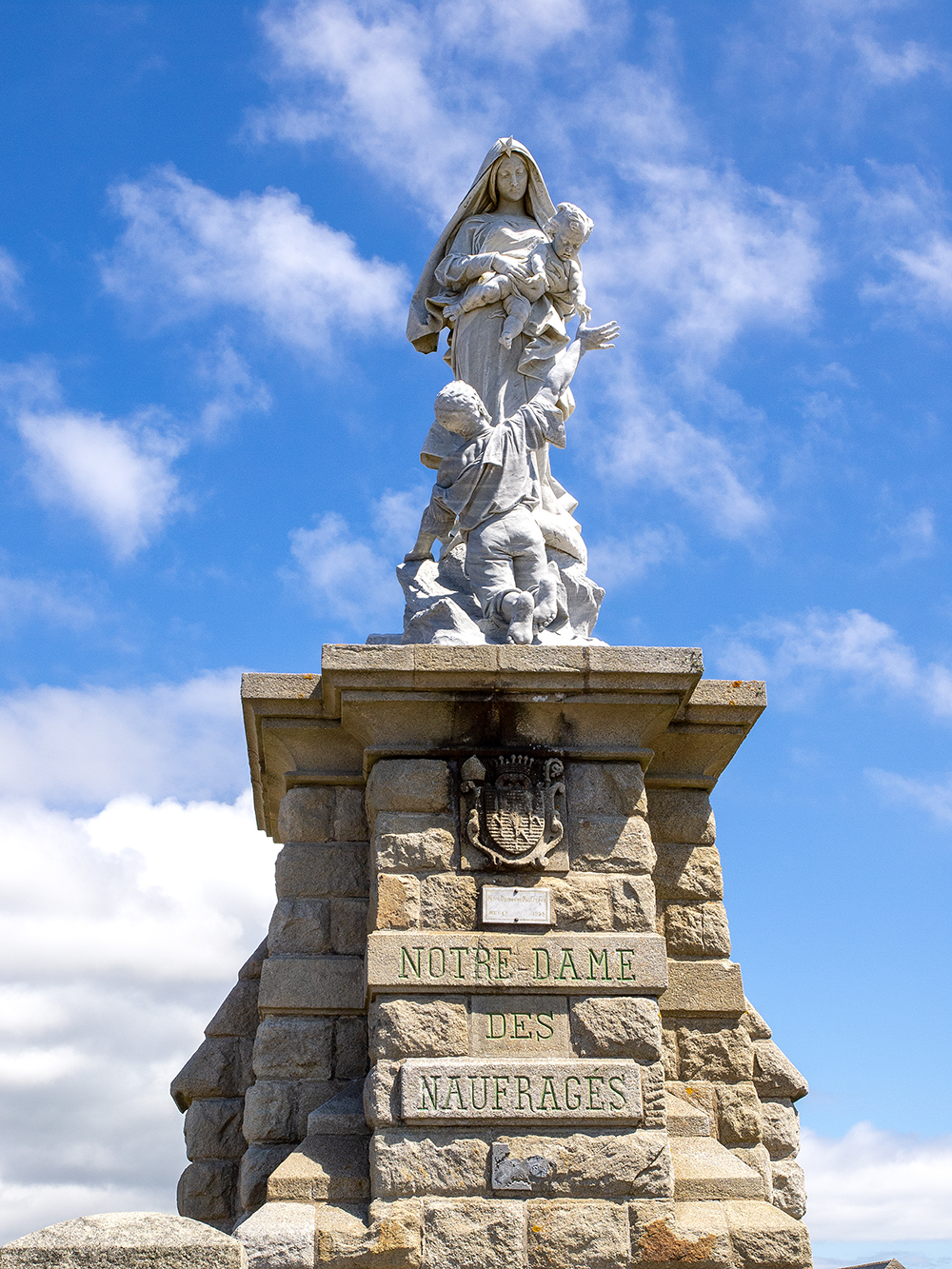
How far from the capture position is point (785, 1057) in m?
7.70

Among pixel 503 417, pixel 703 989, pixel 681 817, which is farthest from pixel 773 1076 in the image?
pixel 503 417

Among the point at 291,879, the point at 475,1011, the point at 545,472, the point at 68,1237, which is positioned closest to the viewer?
the point at 68,1237

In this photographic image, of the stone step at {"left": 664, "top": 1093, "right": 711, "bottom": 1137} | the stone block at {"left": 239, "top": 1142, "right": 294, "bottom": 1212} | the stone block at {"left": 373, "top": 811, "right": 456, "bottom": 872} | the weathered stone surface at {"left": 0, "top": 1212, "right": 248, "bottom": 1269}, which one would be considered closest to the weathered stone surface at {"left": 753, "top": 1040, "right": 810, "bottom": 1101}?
the stone step at {"left": 664, "top": 1093, "right": 711, "bottom": 1137}

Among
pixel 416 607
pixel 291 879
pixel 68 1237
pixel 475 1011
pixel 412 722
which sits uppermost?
pixel 416 607

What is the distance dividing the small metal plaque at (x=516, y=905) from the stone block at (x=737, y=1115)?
5.34 ft

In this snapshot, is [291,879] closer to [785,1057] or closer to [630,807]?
[630,807]

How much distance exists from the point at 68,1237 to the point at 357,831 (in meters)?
3.12

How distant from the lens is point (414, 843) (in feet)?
21.5

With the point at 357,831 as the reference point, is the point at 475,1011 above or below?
below

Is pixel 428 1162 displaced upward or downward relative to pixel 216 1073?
downward

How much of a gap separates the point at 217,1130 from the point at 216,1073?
0.33m

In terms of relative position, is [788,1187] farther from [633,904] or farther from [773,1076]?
[633,904]

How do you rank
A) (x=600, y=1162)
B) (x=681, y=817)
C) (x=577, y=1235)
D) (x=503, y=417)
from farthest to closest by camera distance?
(x=503, y=417), (x=681, y=817), (x=600, y=1162), (x=577, y=1235)

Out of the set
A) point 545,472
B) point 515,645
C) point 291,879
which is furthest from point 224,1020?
point 545,472
